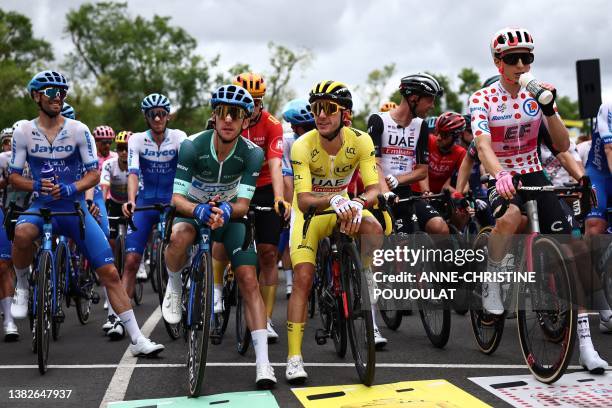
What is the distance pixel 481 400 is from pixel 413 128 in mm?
3462

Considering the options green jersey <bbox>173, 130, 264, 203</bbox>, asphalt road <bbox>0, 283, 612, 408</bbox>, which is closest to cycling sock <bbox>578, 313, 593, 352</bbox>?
asphalt road <bbox>0, 283, 612, 408</bbox>

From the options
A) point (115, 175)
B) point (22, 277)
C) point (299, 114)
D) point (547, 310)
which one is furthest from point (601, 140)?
point (115, 175)

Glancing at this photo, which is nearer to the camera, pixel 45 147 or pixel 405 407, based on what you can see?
pixel 405 407

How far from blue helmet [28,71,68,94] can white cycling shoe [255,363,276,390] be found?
10.7ft

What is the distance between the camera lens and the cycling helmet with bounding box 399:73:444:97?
7883mm

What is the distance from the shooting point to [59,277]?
778cm

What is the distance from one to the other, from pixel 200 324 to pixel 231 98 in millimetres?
1731

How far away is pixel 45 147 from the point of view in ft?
24.7

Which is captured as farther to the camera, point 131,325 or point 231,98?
point 131,325

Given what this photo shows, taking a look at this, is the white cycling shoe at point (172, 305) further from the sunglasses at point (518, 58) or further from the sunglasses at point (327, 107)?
the sunglasses at point (518, 58)

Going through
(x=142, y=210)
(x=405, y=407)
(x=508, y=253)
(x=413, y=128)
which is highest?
(x=413, y=128)

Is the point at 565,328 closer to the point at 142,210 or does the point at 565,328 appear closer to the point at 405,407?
the point at 405,407

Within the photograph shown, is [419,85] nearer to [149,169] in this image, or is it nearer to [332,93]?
[332,93]

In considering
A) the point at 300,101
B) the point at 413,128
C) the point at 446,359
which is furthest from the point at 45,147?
the point at 446,359
